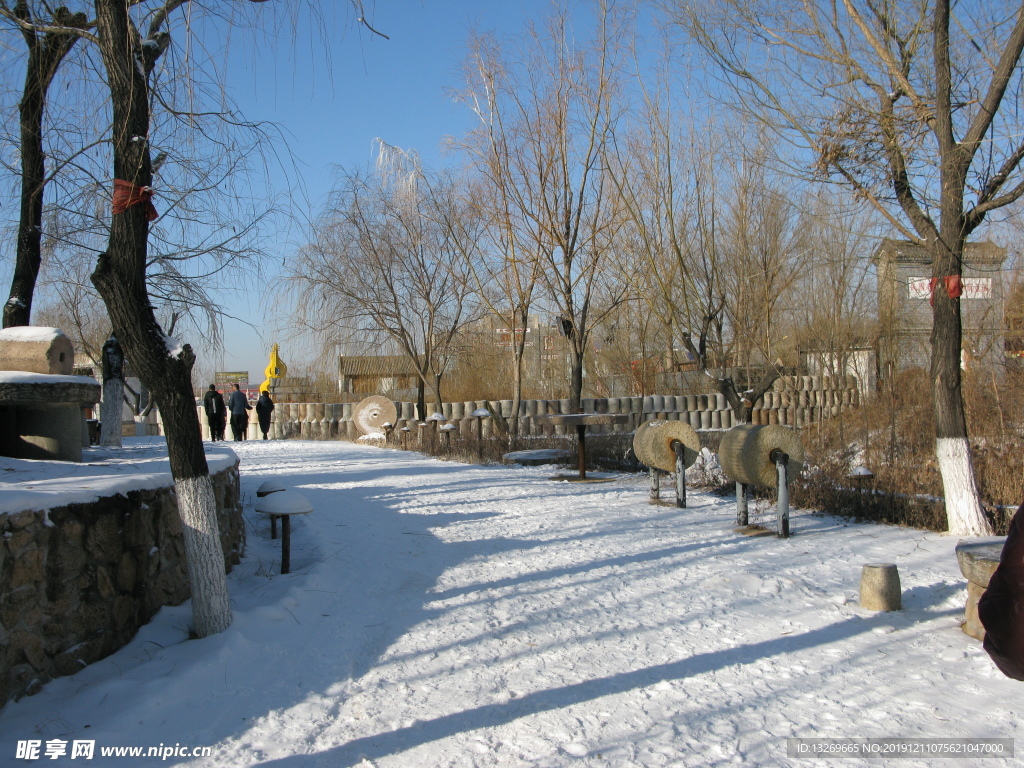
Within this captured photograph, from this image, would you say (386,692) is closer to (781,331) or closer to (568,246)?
(568,246)

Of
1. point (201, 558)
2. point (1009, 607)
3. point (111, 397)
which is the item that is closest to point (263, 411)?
point (111, 397)

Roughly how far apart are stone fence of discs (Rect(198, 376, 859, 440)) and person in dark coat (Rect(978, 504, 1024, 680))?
15039 millimetres

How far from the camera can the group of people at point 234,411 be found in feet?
62.6

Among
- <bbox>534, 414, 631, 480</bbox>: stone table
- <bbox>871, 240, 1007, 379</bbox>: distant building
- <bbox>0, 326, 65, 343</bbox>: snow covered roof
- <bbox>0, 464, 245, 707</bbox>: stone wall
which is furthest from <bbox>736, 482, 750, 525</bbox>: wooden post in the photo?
<bbox>871, 240, 1007, 379</bbox>: distant building

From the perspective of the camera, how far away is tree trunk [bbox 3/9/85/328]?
6.60 metres

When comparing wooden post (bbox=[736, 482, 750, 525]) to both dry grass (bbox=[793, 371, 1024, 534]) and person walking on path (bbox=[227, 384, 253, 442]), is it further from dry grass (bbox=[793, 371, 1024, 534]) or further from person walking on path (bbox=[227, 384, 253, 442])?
person walking on path (bbox=[227, 384, 253, 442])

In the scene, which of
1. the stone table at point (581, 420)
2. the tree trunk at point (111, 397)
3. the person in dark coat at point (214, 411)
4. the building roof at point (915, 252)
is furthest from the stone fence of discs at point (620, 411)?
the tree trunk at point (111, 397)

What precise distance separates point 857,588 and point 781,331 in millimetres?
14890

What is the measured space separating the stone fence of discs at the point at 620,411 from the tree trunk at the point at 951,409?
11.2m

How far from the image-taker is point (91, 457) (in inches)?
251

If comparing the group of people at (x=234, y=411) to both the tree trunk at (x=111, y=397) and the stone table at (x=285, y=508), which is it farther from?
the stone table at (x=285, y=508)

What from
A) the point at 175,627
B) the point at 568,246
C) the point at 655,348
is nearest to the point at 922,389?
the point at 568,246

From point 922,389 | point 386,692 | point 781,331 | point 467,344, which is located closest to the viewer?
point 386,692

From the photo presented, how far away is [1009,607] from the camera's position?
1842mm
